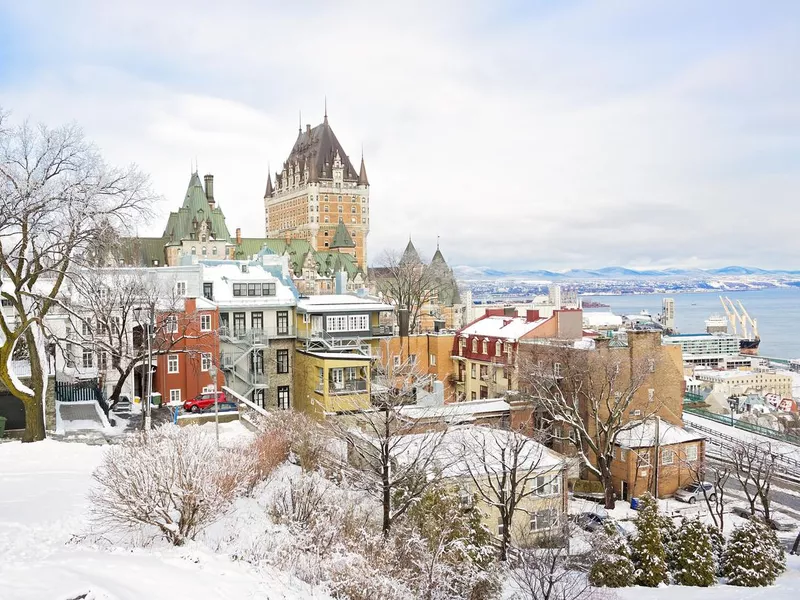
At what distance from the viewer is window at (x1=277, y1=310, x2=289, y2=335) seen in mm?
36984

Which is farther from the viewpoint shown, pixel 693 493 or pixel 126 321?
pixel 693 493

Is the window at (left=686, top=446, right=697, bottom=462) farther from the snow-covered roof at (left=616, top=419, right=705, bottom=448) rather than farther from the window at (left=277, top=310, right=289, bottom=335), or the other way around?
the window at (left=277, top=310, right=289, bottom=335)

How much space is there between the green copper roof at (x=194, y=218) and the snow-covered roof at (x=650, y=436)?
76.7 meters

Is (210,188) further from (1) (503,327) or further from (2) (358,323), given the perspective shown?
(1) (503,327)

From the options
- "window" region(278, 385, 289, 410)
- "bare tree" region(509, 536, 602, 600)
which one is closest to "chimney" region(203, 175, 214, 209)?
"window" region(278, 385, 289, 410)

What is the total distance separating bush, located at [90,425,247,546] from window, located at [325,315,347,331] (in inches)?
888

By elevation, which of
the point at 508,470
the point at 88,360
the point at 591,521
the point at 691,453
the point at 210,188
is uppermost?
the point at 210,188

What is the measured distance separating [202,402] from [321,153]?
118m

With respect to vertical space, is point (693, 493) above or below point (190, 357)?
below

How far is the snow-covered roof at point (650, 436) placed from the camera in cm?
3120

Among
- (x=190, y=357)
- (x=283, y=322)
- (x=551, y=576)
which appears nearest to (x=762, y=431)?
(x=283, y=322)

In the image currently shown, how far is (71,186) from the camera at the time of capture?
62.1 ft

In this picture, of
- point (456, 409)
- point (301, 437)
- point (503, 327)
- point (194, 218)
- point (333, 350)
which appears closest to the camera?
point (301, 437)

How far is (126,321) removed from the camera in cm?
3075
